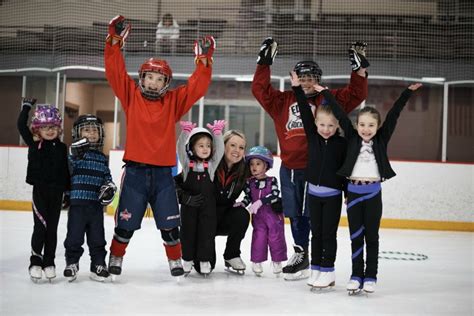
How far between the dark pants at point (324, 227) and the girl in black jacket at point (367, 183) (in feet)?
0.35

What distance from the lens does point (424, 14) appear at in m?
9.44

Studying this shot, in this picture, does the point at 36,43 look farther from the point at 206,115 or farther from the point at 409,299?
the point at 409,299

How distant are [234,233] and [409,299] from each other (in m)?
1.22

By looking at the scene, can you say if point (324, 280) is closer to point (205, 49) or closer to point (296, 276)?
point (296, 276)

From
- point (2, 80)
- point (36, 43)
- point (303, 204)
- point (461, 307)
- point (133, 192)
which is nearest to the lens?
point (461, 307)

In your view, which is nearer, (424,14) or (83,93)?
(424,14)

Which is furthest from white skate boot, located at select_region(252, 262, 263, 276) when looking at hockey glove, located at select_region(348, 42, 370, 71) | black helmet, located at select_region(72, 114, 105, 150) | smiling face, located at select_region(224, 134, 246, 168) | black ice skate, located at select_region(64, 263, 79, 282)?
hockey glove, located at select_region(348, 42, 370, 71)

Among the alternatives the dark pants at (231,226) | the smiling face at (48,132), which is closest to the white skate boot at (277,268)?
the dark pants at (231,226)

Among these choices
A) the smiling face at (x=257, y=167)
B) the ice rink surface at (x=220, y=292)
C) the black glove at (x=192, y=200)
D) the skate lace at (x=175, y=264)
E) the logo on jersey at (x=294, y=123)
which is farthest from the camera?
the smiling face at (x=257, y=167)

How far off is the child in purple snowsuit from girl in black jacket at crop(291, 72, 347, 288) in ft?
1.60

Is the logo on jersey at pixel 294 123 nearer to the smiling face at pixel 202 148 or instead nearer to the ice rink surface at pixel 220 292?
the smiling face at pixel 202 148

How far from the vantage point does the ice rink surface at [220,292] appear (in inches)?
112

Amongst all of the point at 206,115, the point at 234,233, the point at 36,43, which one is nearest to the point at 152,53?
the point at 206,115

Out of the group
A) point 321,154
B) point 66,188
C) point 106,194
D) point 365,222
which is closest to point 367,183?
point 365,222
